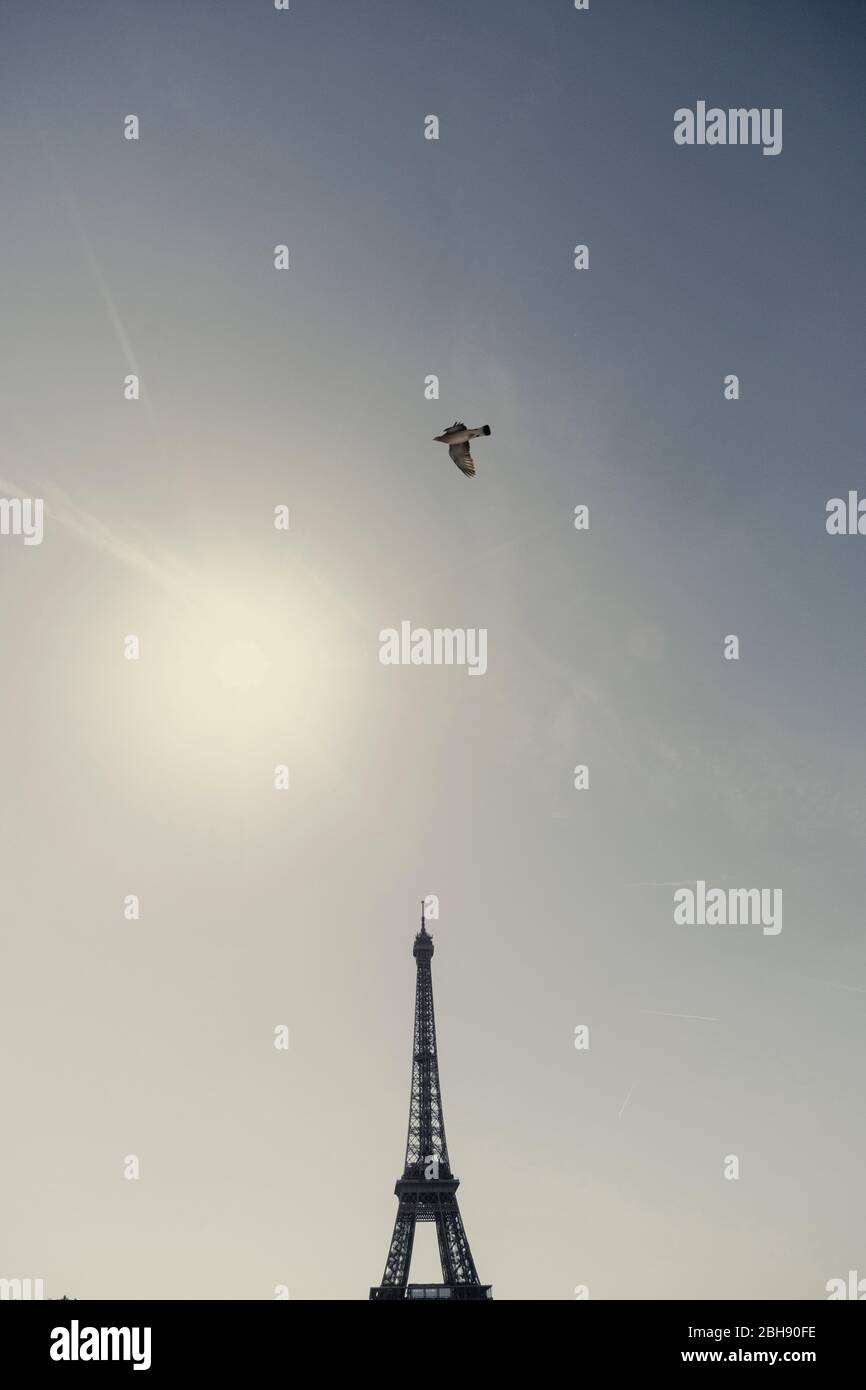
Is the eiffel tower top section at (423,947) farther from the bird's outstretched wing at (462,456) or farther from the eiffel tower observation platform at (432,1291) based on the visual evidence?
the bird's outstretched wing at (462,456)

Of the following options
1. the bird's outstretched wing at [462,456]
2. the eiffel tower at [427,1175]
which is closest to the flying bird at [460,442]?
the bird's outstretched wing at [462,456]

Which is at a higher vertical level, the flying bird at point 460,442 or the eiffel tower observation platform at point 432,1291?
the flying bird at point 460,442

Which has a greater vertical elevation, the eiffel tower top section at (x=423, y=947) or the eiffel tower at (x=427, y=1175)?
the eiffel tower top section at (x=423, y=947)

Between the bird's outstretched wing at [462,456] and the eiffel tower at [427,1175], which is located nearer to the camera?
the bird's outstretched wing at [462,456]

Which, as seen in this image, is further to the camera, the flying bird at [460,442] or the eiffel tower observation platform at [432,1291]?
the eiffel tower observation platform at [432,1291]

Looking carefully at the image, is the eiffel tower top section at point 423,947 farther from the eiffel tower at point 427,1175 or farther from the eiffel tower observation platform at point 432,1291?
the eiffel tower observation platform at point 432,1291

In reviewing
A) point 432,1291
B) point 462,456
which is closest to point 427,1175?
point 432,1291

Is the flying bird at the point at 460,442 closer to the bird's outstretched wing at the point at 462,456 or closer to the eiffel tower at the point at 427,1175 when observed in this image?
the bird's outstretched wing at the point at 462,456

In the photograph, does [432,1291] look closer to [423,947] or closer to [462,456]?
[423,947]

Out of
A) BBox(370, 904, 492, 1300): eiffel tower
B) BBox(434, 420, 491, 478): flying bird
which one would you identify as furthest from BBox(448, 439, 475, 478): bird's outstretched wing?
BBox(370, 904, 492, 1300): eiffel tower
